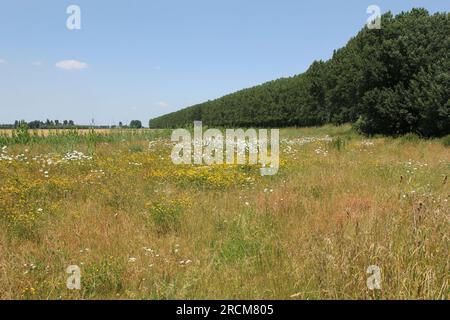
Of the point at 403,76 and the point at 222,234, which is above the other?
the point at 403,76

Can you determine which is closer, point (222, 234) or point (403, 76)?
point (222, 234)

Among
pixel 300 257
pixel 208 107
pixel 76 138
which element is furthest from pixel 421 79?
pixel 208 107

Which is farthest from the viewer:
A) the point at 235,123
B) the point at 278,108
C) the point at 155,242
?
the point at 235,123

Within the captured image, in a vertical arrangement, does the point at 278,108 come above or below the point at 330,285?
above

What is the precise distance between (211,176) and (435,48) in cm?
1811

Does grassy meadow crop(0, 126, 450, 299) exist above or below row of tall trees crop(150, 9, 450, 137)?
below

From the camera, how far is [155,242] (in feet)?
16.6

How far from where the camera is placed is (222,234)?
5.37 m

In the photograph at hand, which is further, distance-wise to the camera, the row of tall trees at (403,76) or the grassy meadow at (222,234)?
the row of tall trees at (403,76)

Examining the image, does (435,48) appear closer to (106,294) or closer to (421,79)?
(421,79)

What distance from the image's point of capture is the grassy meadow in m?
3.59

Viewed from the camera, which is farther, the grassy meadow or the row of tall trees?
the row of tall trees

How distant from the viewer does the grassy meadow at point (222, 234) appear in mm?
3586
